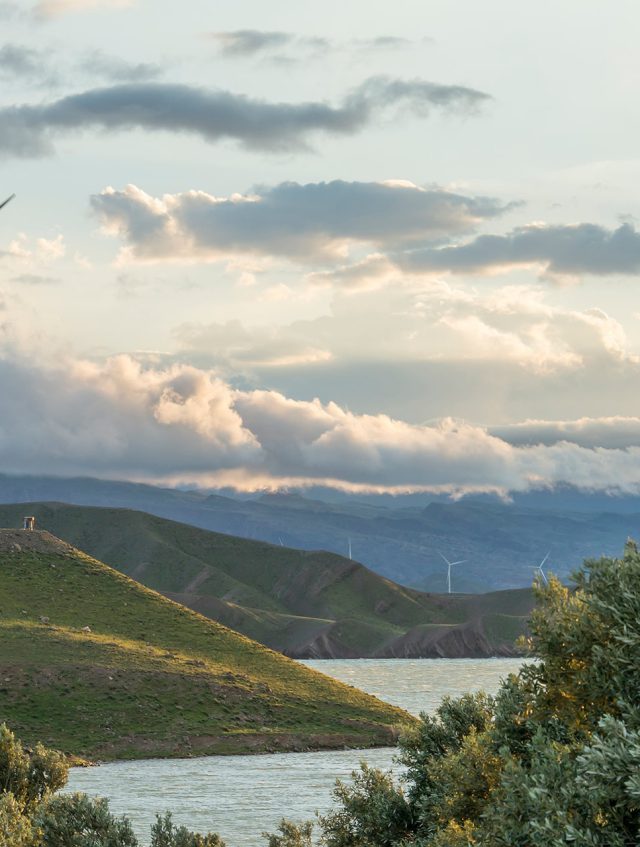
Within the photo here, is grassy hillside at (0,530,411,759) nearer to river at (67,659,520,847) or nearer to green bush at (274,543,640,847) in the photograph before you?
river at (67,659,520,847)

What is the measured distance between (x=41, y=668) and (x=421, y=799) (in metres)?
131

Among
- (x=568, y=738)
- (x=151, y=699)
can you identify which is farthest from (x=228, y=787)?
(x=568, y=738)

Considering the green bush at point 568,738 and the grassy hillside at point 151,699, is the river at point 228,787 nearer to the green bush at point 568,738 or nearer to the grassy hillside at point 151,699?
the grassy hillside at point 151,699

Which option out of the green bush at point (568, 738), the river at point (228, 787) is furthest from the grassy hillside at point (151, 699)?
the green bush at point (568, 738)

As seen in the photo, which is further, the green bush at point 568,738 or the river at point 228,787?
the river at point 228,787

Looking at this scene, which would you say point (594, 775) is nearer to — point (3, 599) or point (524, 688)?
point (524, 688)

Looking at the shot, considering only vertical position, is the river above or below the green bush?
below

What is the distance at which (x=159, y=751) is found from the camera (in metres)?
153

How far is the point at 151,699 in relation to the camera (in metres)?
165

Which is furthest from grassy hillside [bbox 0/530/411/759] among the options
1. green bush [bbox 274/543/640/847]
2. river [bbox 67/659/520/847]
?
green bush [bbox 274/543/640/847]

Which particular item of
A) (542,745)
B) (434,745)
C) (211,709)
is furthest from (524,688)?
(211,709)

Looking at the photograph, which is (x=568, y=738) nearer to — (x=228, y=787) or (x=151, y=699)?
(x=228, y=787)

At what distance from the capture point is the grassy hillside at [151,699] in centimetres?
15450

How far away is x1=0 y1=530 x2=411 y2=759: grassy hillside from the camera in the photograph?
154m
